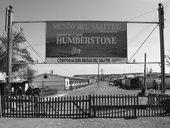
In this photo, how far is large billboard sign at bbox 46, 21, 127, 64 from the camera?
1534 centimetres

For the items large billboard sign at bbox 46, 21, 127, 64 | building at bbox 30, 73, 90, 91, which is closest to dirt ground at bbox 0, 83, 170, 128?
large billboard sign at bbox 46, 21, 127, 64

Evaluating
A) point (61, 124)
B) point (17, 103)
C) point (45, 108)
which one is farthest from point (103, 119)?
point (17, 103)

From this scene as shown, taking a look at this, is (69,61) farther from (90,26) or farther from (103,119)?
(103,119)

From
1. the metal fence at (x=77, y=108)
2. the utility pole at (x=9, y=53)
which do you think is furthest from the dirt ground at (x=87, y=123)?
the utility pole at (x=9, y=53)

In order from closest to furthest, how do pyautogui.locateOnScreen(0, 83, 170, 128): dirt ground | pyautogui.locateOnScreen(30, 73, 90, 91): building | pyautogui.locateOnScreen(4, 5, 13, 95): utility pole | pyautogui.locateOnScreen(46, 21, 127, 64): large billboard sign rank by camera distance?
1. pyautogui.locateOnScreen(0, 83, 170, 128): dirt ground
2. pyautogui.locateOnScreen(4, 5, 13, 95): utility pole
3. pyautogui.locateOnScreen(46, 21, 127, 64): large billboard sign
4. pyautogui.locateOnScreen(30, 73, 90, 91): building

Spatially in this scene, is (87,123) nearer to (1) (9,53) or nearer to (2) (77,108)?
(2) (77,108)

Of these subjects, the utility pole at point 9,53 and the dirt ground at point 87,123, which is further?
the utility pole at point 9,53

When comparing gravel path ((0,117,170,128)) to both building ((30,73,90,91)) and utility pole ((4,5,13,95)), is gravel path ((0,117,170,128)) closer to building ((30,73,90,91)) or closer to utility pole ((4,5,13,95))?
utility pole ((4,5,13,95))

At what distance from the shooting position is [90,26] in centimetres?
1530

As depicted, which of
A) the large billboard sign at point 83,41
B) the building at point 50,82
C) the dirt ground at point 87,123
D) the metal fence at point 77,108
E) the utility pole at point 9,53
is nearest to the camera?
the dirt ground at point 87,123

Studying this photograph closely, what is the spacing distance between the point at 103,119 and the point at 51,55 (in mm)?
5609

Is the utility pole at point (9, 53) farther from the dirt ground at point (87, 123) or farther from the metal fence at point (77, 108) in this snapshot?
the dirt ground at point (87, 123)

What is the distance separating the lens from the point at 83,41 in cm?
1549

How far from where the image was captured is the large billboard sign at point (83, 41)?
15.3m
